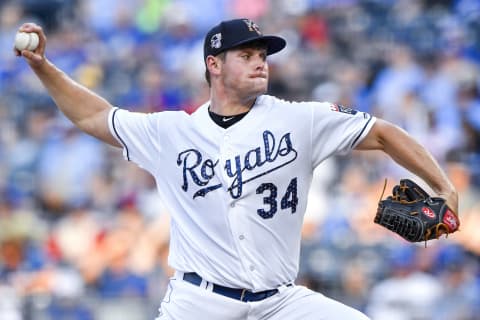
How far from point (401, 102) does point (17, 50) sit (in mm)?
5705

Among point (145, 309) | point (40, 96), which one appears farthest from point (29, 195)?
point (145, 309)

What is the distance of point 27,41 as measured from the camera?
19.0 ft

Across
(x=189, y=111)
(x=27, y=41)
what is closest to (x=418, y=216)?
(x=27, y=41)

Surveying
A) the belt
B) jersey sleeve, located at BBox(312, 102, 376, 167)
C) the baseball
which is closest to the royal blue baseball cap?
jersey sleeve, located at BBox(312, 102, 376, 167)

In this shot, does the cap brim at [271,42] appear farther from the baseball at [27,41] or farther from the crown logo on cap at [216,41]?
the baseball at [27,41]

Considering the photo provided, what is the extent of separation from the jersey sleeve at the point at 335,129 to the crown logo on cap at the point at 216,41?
1.84ft

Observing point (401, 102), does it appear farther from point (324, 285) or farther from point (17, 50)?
point (17, 50)

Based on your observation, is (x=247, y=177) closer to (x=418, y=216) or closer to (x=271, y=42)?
(x=271, y=42)

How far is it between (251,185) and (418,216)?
2.54 feet

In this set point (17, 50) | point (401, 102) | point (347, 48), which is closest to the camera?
point (17, 50)

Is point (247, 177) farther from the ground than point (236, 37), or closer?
closer

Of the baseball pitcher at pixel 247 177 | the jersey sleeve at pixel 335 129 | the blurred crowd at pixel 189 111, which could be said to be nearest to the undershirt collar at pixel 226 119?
the baseball pitcher at pixel 247 177

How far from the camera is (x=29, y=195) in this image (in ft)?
38.3

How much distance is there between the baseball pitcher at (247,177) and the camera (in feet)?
17.7
